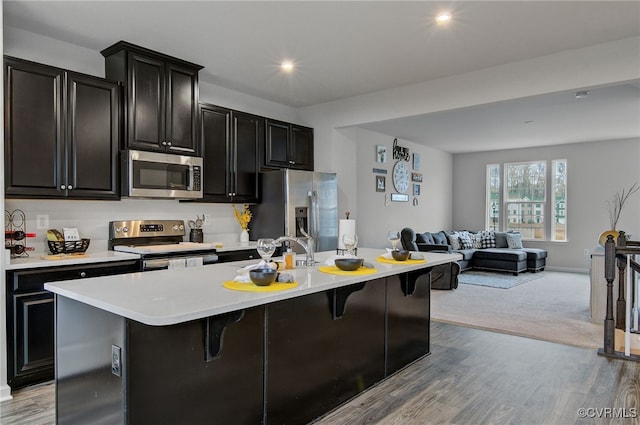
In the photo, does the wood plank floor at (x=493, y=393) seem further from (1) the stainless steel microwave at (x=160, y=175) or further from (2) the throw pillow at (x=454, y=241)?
(2) the throw pillow at (x=454, y=241)

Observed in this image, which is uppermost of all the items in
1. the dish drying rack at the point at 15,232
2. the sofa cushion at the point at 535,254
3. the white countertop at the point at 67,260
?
the dish drying rack at the point at 15,232

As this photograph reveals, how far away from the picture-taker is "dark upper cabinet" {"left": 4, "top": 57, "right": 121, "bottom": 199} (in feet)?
9.82

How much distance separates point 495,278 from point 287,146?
4505 mm

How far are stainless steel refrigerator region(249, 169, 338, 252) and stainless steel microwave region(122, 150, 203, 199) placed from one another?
35.3 inches

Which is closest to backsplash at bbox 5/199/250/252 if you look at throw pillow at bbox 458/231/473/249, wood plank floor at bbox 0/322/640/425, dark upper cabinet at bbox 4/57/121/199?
dark upper cabinet at bbox 4/57/121/199

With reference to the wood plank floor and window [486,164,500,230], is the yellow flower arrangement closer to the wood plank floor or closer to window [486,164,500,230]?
the wood plank floor

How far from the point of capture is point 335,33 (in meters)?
3.34

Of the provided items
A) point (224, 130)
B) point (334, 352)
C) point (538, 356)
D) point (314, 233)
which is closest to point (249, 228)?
point (314, 233)

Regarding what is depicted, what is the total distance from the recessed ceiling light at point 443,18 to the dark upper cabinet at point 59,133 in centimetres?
261

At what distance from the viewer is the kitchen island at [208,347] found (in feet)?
5.54

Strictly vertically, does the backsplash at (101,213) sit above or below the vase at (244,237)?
above

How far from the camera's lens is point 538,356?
3443 mm

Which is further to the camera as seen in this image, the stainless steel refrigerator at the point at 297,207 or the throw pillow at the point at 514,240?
the throw pillow at the point at 514,240

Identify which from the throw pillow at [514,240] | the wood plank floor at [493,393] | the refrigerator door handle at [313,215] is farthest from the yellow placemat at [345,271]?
the throw pillow at [514,240]
